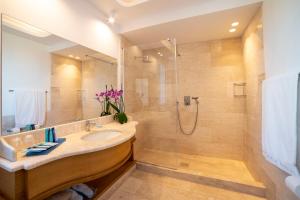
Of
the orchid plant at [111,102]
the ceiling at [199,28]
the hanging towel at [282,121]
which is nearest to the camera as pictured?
the hanging towel at [282,121]

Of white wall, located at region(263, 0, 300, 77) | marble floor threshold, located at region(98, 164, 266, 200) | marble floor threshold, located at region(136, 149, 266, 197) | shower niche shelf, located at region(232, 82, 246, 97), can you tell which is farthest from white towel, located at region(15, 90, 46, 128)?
shower niche shelf, located at region(232, 82, 246, 97)

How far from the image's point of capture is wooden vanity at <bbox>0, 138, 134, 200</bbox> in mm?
969

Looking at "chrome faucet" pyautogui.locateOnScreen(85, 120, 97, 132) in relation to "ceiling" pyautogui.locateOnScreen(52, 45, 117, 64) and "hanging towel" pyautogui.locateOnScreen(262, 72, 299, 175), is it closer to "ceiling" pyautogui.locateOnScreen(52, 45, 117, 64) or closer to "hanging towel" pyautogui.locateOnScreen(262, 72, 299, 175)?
"ceiling" pyautogui.locateOnScreen(52, 45, 117, 64)

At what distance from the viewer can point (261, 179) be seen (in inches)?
70.7

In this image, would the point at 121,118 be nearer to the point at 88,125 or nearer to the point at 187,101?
the point at 88,125

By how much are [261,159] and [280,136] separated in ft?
2.69

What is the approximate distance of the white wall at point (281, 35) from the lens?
113 centimetres

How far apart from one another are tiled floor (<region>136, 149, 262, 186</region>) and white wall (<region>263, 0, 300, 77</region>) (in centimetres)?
148

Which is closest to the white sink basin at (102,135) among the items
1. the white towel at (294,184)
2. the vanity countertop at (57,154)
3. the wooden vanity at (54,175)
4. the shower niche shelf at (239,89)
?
the vanity countertop at (57,154)

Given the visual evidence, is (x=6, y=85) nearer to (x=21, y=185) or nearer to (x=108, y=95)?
(x=21, y=185)

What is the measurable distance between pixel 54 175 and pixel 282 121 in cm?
186

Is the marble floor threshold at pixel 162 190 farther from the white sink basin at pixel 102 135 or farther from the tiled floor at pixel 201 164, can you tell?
the white sink basin at pixel 102 135

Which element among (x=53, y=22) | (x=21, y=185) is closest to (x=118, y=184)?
(x=21, y=185)

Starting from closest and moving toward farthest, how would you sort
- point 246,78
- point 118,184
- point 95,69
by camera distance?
point 118,184, point 95,69, point 246,78
